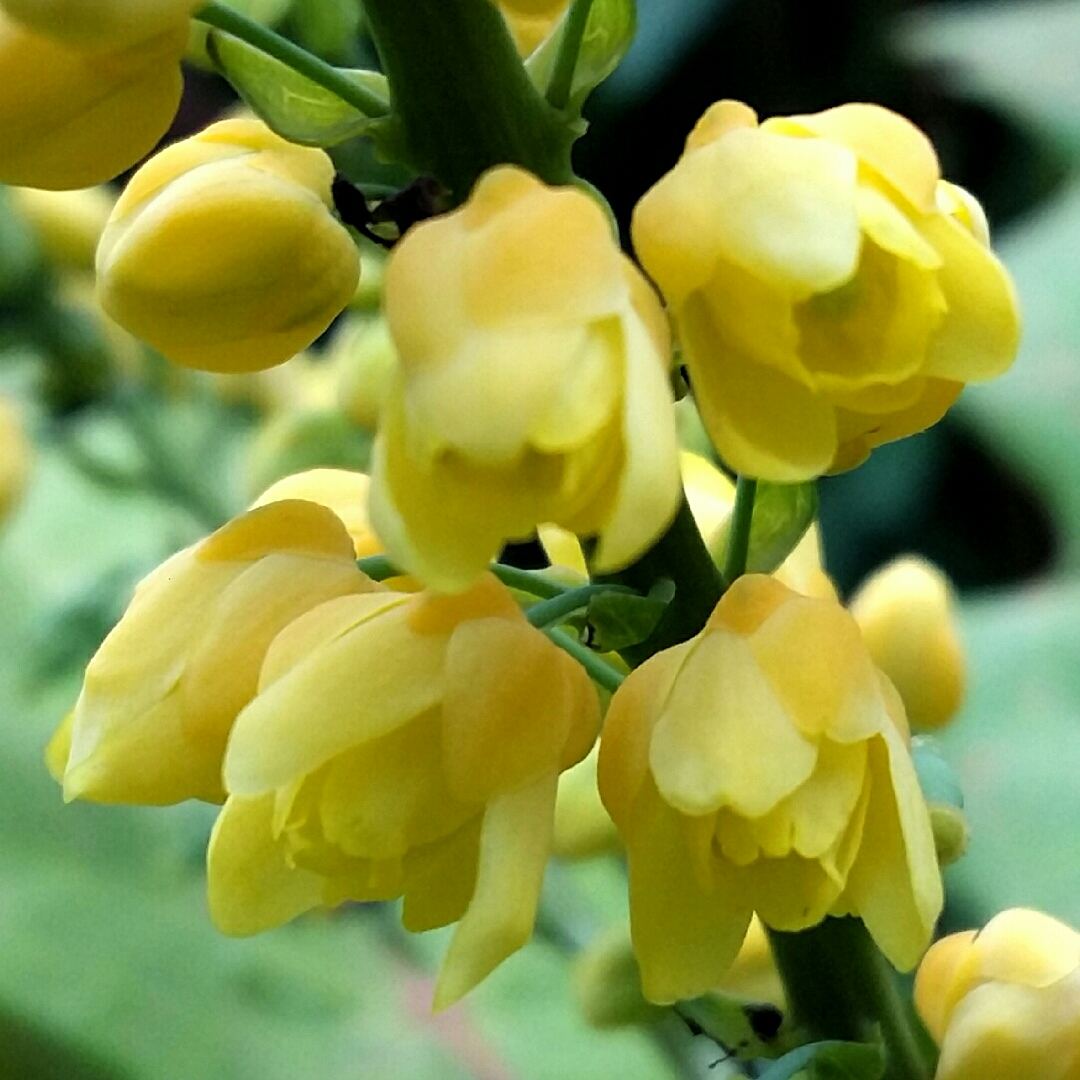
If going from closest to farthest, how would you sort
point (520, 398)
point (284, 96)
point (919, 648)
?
point (520, 398) < point (284, 96) < point (919, 648)

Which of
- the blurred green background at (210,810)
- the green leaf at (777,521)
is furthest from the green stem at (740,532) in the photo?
the blurred green background at (210,810)

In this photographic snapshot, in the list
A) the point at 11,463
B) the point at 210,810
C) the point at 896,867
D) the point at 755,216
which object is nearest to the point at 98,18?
the point at 755,216

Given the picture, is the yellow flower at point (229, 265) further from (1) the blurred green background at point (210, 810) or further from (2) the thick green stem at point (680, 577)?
(1) the blurred green background at point (210, 810)

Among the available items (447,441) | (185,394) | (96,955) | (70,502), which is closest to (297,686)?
(447,441)

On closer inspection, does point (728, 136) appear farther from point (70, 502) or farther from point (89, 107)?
point (70, 502)

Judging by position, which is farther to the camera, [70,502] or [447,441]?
[70,502]

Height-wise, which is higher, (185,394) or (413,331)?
(413,331)

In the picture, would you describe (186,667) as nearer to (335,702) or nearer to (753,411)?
(335,702)
